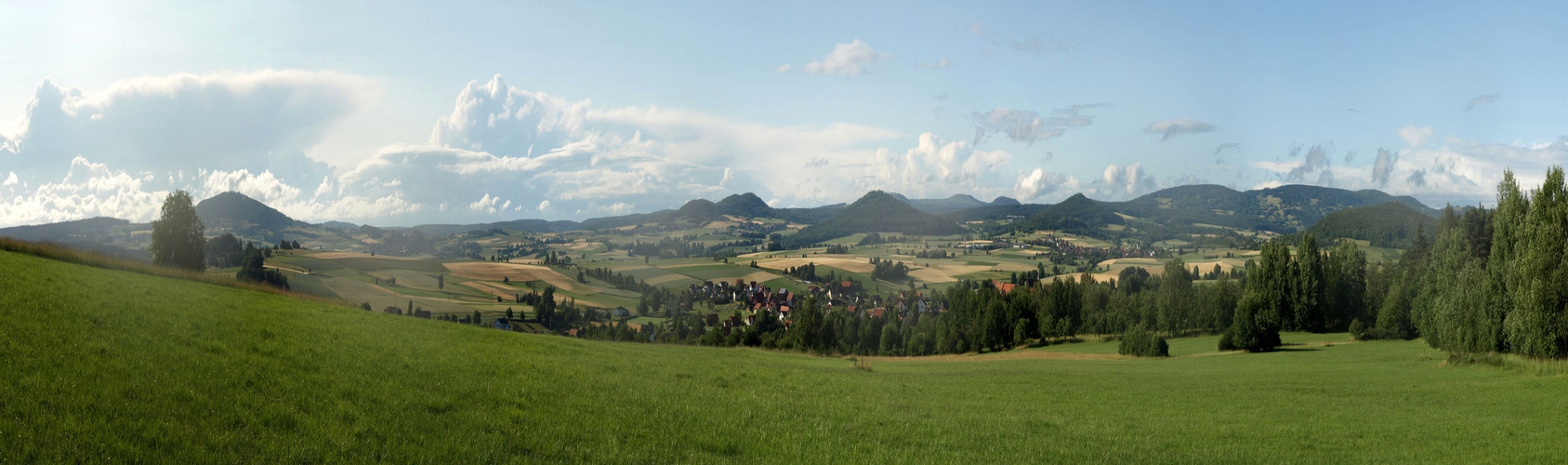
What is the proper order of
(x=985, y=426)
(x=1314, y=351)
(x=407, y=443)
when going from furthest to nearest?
(x=1314, y=351), (x=985, y=426), (x=407, y=443)

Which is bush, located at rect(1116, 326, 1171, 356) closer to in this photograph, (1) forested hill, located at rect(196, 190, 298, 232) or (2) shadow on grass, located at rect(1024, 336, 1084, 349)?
(2) shadow on grass, located at rect(1024, 336, 1084, 349)

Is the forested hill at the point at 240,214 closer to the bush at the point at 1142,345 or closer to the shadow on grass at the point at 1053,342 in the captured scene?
the shadow on grass at the point at 1053,342

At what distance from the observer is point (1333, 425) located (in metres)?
20.0

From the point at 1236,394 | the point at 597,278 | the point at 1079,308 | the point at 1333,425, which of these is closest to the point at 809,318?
the point at 597,278

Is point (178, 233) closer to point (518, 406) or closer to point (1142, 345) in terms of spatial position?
point (518, 406)

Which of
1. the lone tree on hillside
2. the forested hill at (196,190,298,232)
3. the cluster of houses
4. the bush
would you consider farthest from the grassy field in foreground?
the forested hill at (196,190,298,232)

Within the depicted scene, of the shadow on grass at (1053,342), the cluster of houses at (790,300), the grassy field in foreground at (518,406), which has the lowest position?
the shadow on grass at (1053,342)

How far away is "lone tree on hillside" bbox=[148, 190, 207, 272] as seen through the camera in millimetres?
48938

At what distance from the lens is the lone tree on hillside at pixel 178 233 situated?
48938 millimetres

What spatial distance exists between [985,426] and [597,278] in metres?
91.9

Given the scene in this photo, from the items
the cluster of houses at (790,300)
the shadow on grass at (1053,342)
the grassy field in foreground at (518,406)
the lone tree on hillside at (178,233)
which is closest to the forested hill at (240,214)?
the lone tree on hillside at (178,233)

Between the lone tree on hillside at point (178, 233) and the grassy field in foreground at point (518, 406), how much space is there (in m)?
35.3

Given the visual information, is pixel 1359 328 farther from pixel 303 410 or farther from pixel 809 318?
pixel 303 410

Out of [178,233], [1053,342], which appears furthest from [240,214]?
[1053,342]
